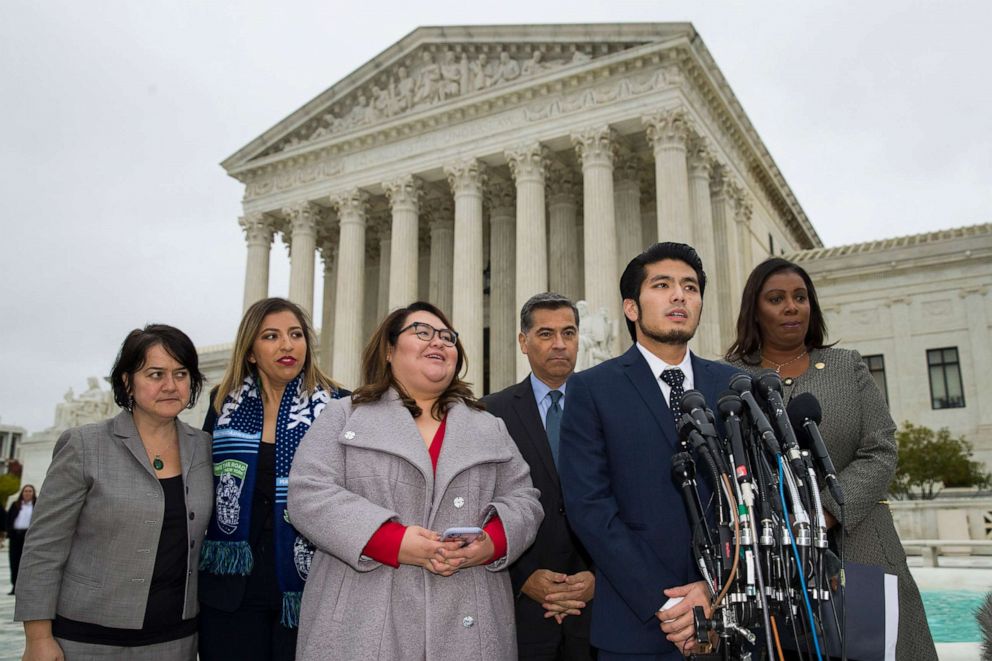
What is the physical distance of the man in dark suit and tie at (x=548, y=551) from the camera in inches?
167

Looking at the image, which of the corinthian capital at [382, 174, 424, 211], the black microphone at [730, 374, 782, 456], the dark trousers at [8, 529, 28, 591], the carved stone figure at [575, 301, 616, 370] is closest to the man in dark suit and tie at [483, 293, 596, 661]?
the black microphone at [730, 374, 782, 456]

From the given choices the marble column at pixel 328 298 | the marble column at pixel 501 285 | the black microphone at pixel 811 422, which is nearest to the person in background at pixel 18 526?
the black microphone at pixel 811 422

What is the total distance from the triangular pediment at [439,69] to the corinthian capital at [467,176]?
2632 millimetres

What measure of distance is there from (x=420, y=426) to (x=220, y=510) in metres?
1.43

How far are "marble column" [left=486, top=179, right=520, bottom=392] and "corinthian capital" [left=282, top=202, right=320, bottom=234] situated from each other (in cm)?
787

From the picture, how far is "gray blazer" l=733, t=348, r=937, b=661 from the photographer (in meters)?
3.76

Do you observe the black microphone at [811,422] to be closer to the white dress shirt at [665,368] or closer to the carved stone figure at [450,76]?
the white dress shirt at [665,368]

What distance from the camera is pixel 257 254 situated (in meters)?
34.1

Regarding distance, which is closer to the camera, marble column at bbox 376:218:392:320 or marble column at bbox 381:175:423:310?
marble column at bbox 381:175:423:310

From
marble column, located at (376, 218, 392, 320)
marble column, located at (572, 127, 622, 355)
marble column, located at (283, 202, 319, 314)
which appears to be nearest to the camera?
marble column, located at (572, 127, 622, 355)

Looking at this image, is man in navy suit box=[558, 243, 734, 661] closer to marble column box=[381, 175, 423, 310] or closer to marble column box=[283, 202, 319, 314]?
marble column box=[381, 175, 423, 310]

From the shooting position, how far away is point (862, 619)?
3.06 m

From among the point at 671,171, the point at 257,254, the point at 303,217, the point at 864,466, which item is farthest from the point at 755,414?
the point at 257,254

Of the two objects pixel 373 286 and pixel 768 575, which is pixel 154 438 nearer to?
pixel 768 575
